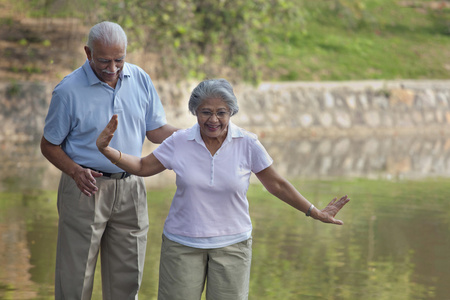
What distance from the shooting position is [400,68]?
70.5 ft

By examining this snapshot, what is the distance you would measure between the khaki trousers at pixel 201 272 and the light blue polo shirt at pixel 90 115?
743 millimetres

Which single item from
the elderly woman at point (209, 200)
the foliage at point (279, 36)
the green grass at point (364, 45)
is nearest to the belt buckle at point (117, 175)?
the elderly woman at point (209, 200)

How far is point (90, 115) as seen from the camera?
177 inches

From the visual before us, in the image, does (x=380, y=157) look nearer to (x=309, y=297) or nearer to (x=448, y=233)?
(x=448, y=233)

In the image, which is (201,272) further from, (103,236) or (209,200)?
(103,236)

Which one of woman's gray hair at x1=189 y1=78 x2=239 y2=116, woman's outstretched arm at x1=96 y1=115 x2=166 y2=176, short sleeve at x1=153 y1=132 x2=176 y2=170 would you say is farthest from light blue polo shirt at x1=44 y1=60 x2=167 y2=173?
woman's gray hair at x1=189 y1=78 x2=239 y2=116

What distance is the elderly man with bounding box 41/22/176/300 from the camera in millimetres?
4422

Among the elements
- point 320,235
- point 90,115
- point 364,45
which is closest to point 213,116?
point 90,115

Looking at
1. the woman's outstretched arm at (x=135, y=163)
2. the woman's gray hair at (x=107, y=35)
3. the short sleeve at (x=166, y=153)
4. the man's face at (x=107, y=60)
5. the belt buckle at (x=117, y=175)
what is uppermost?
the woman's gray hair at (x=107, y=35)

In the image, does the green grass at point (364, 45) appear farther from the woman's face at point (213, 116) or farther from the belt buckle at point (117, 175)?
the woman's face at point (213, 116)

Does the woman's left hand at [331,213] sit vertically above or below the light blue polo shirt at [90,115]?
below

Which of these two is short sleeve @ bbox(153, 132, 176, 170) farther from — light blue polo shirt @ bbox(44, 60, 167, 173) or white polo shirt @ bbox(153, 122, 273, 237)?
light blue polo shirt @ bbox(44, 60, 167, 173)

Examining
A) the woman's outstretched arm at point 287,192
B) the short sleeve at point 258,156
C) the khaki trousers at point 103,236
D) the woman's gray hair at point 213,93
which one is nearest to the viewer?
the woman's gray hair at point 213,93

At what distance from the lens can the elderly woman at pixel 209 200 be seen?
4027 mm
